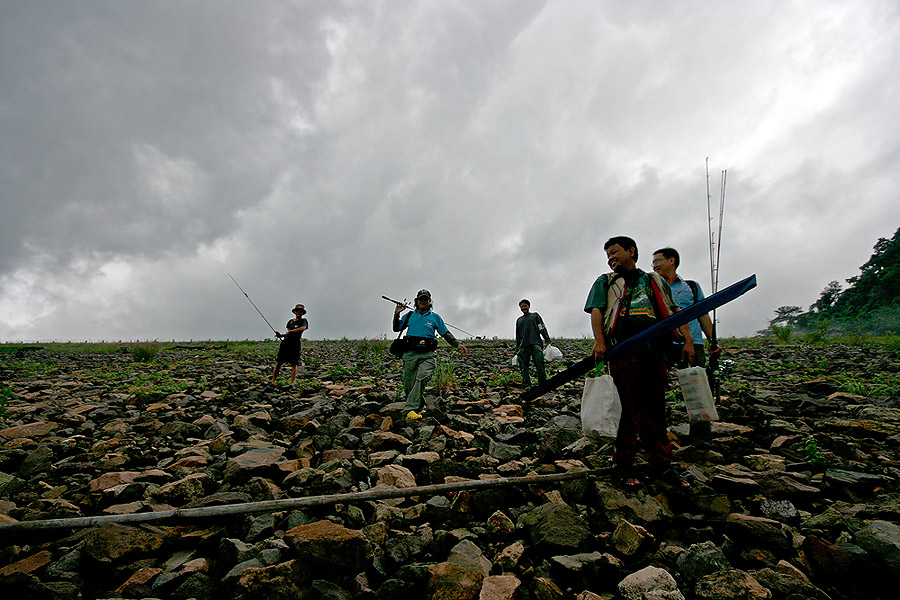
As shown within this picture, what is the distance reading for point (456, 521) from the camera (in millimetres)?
3070

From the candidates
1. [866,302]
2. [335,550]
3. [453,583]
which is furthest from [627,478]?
[866,302]

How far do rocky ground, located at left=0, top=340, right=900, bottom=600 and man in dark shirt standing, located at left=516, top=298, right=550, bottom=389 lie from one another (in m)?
2.63

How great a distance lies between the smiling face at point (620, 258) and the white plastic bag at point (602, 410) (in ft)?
3.30

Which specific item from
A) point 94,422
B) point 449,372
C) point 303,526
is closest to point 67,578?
point 303,526

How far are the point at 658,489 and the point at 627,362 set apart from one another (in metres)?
1.04

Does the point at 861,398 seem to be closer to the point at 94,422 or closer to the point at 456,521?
the point at 456,521

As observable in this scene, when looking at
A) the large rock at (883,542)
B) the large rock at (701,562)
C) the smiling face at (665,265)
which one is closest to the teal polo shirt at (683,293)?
the smiling face at (665,265)

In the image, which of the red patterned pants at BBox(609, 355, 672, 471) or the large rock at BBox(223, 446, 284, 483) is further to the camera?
the large rock at BBox(223, 446, 284, 483)

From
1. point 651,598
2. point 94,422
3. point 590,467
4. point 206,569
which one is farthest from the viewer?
point 94,422

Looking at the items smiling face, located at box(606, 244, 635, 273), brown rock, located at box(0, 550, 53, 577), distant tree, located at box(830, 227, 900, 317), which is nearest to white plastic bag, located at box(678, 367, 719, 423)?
smiling face, located at box(606, 244, 635, 273)

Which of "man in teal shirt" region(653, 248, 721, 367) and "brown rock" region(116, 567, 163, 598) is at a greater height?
"man in teal shirt" region(653, 248, 721, 367)

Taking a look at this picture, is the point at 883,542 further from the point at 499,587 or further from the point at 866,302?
the point at 866,302

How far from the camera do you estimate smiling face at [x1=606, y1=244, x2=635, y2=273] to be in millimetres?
3656

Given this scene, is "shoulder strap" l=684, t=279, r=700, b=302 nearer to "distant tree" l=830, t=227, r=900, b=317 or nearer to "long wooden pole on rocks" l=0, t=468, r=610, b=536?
"long wooden pole on rocks" l=0, t=468, r=610, b=536
